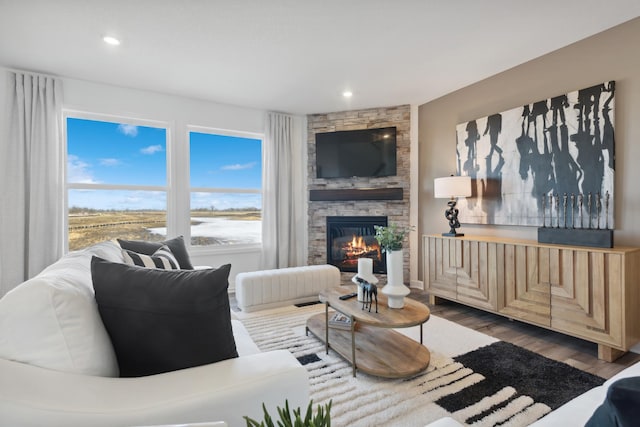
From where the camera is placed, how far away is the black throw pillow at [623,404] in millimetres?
494

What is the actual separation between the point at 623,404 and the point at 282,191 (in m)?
4.23

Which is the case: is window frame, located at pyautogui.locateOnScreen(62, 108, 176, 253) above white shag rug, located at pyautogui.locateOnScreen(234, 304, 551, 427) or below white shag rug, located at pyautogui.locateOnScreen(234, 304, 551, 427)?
above

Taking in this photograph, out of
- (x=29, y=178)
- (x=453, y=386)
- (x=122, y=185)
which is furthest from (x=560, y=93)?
(x=29, y=178)

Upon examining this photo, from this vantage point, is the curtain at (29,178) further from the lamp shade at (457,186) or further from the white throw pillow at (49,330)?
the lamp shade at (457,186)

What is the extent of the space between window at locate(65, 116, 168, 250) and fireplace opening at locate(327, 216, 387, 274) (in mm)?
2349

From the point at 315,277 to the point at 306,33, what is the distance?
2398 mm

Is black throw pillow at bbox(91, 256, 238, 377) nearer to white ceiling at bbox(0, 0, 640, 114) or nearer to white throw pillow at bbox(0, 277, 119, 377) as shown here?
white throw pillow at bbox(0, 277, 119, 377)

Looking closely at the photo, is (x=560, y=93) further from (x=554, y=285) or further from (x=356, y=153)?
(x=356, y=153)

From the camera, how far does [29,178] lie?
3146 millimetres

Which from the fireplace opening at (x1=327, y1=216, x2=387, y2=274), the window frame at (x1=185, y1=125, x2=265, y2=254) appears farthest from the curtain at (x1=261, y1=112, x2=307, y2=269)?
the fireplace opening at (x1=327, y1=216, x2=387, y2=274)

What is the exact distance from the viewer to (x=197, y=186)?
4184 millimetres

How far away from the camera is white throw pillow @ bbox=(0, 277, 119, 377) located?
0.84m

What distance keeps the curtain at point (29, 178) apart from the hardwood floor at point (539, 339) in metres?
2.11

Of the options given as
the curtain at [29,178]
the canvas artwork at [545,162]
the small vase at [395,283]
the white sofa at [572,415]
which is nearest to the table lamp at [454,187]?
the canvas artwork at [545,162]
